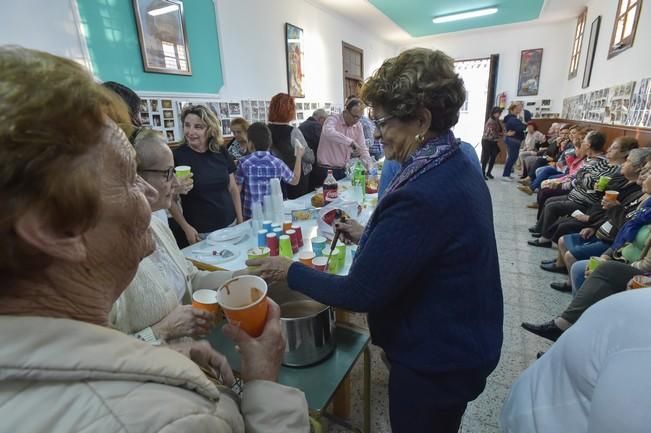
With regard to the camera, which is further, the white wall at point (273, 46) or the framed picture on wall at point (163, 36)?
the white wall at point (273, 46)

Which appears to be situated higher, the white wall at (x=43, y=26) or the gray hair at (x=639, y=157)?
the white wall at (x=43, y=26)

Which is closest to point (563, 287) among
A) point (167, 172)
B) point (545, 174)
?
point (545, 174)

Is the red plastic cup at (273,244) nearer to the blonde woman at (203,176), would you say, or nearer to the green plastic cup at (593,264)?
the blonde woman at (203,176)

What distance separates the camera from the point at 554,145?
5629 mm

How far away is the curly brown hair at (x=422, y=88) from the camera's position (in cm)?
92

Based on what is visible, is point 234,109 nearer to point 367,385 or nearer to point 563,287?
point 367,385

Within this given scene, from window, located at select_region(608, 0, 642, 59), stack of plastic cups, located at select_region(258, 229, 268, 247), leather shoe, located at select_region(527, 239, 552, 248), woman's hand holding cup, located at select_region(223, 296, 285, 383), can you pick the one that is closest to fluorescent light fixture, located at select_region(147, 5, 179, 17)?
stack of plastic cups, located at select_region(258, 229, 268, 247)

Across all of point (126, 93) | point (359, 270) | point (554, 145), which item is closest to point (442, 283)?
point (359, 270)

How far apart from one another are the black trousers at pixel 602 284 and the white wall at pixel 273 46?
4.04m

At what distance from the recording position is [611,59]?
14.2 ft

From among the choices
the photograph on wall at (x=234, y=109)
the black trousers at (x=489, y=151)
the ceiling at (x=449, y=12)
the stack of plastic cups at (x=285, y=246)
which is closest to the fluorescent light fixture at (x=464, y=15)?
A: the ceiling at (x=449, y=12)

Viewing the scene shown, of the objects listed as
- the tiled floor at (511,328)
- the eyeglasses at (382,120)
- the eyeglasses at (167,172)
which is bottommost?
the tiled floor at (511,328)

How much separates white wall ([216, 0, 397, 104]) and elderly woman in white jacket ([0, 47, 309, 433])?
3.87 meters

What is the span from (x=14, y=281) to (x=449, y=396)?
109 centimetres
